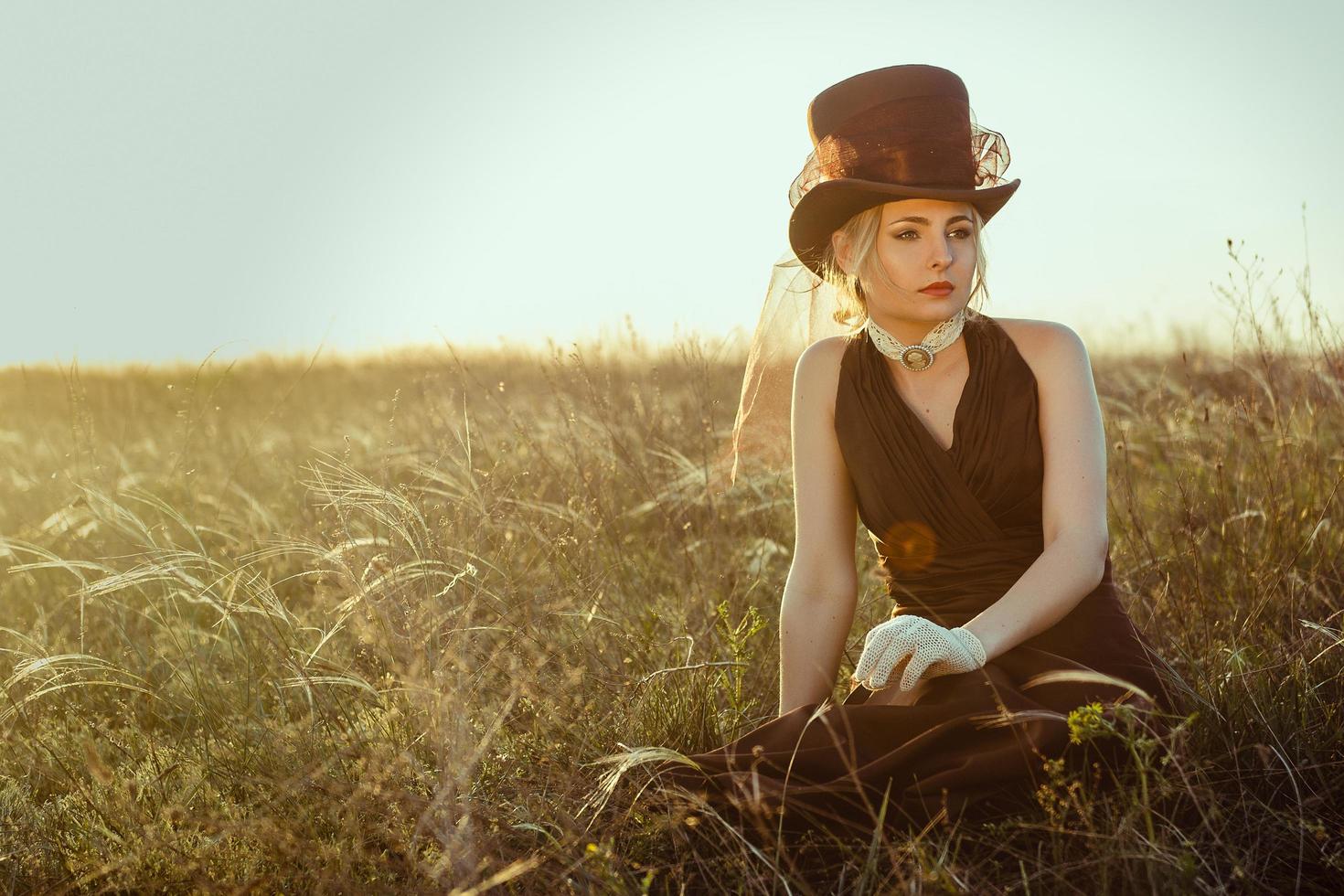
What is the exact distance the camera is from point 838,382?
108 inches

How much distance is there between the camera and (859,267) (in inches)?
103

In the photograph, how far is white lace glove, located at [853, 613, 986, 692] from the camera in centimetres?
206

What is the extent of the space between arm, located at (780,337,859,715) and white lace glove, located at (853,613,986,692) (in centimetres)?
48

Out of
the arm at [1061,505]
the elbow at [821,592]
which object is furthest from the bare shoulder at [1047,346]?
the elbow at [821,592]

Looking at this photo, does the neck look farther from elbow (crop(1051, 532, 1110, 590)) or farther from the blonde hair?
elbow (crop(1051, 532, 1110, 590))

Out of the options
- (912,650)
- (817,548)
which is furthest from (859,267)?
(912,650)

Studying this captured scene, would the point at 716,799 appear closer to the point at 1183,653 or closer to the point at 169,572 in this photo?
the point at 1183,653

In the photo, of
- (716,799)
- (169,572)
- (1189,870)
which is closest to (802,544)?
(716,799)

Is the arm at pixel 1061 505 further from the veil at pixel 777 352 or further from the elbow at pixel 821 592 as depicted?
the veil at pixel 777 352

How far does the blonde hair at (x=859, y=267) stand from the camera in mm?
2553

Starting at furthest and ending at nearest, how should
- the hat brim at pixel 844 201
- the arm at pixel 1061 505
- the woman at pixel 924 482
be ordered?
the hat brim at pixel 844 201, the arm at pixel 1061 505, the woman at pixel 924 482

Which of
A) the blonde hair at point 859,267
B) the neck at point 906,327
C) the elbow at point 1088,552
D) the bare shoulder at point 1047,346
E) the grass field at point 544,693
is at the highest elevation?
the blonde hair at point 859,267

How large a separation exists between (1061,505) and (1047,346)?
1.36 ft

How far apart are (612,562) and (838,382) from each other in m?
1.26
